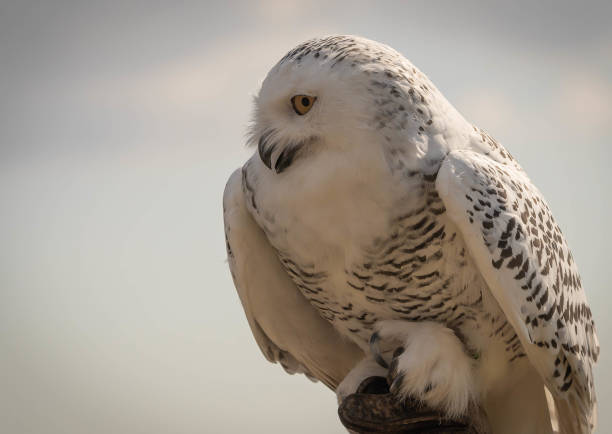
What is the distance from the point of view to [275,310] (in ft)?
6.18

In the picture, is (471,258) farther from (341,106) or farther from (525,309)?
(341,106)

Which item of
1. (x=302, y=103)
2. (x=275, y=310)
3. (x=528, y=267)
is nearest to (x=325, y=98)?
(x=302, y=103)

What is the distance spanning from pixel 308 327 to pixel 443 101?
0.73 meters

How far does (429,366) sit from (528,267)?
30 cm

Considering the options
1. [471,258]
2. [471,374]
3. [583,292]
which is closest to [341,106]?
[471,258]

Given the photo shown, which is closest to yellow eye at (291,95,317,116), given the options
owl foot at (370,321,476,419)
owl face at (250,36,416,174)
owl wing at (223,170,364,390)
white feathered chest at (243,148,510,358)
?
owl face at (250,36,416,174)

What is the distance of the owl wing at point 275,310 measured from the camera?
1.74m

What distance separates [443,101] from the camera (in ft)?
5.15

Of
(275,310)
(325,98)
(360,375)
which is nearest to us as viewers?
(325,98)

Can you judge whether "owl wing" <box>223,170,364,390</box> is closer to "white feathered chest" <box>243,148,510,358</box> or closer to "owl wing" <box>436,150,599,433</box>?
"white feathered chest" <box>243,148,510,358</box>

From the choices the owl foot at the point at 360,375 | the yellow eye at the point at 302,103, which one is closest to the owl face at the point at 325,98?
the yellow eye at the point at 302,103

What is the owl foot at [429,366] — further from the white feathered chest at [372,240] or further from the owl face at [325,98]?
the owl face at [325,98]

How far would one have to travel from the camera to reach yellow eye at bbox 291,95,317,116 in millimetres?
1471

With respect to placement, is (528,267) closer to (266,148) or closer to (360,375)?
(360,375)
